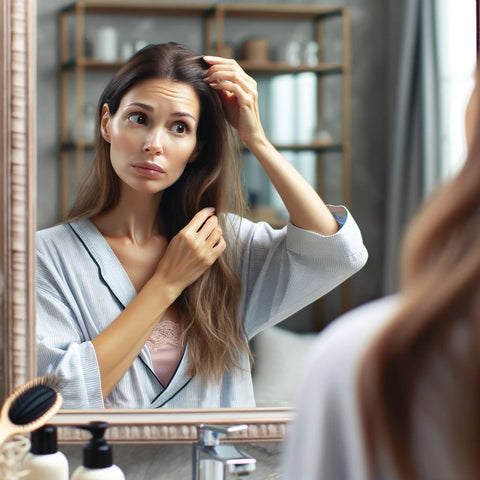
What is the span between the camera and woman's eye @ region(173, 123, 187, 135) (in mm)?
830

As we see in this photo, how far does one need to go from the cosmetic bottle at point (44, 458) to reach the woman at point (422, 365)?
0.51 metres

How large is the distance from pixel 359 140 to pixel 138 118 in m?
0.28

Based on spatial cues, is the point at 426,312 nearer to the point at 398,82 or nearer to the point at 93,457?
the point at 93,457

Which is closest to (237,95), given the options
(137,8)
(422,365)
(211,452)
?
(137,8)

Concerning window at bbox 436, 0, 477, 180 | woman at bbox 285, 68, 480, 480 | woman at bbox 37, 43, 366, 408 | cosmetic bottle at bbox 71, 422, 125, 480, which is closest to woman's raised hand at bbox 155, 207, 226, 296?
woman at bbox 37, 43, 366, 408

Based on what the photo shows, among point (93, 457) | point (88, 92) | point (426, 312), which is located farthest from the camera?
point (88, 92)

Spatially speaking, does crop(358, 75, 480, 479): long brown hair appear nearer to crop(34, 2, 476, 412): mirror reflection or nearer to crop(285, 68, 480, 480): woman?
crop(285, 68, 480, 480): woman

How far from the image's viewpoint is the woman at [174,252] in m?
0.83

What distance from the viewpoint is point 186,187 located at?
0.85 meters

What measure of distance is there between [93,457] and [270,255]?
328mm

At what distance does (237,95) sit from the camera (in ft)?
2.76

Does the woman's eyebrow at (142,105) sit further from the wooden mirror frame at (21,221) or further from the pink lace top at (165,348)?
the pink lace top at (165,348)

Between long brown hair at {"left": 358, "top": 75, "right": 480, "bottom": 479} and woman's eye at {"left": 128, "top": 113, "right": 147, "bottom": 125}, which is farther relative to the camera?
woman's eye at {"left": 128, "top": 113, "right": 147, "bottom": 125}

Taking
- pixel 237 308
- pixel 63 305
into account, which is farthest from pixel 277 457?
pixel 63 305
